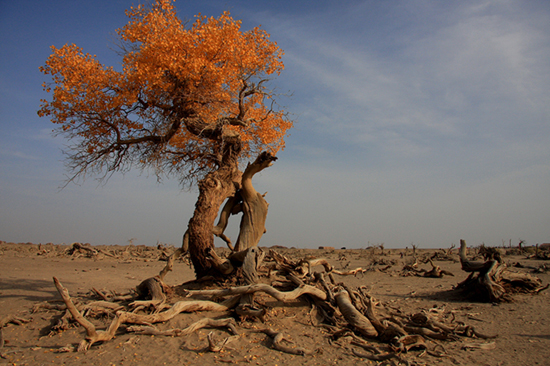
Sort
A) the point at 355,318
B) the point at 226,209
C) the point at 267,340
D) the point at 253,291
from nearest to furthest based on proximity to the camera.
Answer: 1. the point at 267,340
2. the point at 355,318
3. the point at 253,291
4. the point at 226,209

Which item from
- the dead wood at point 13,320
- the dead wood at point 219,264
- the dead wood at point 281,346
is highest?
the dead wood at point 219,264

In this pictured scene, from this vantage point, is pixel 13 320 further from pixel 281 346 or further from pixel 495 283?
pixel 495 283

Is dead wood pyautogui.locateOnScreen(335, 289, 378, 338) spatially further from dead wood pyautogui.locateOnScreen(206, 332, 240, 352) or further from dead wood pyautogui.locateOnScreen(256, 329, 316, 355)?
dead wood pyautogui.locateOnScreen(206, 332, 240, 352)

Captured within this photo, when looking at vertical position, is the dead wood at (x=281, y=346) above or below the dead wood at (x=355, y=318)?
below

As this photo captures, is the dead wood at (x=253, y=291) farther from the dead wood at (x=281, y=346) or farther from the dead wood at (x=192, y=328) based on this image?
the dead wood at (x=281, y=346)

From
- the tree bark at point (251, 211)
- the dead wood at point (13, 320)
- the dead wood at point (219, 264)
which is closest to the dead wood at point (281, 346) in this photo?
the dead wood at point (219, 264)

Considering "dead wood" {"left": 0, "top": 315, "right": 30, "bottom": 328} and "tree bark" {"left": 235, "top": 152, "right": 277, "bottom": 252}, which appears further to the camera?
"tree bark" {"left": 235, "top": 152, "right": 277, "bottom": 252}

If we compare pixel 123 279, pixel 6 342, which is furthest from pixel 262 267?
pixel 123 279

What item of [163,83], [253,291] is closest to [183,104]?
[163,83]

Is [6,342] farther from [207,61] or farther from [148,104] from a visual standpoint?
[207,61]

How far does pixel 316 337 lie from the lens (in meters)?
6.17

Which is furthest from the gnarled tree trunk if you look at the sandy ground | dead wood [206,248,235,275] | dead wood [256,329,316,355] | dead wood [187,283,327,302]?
dead wood [256,329,316,355]

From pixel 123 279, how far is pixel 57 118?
675cm

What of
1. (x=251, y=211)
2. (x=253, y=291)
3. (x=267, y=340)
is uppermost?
(x=251, y=211)
